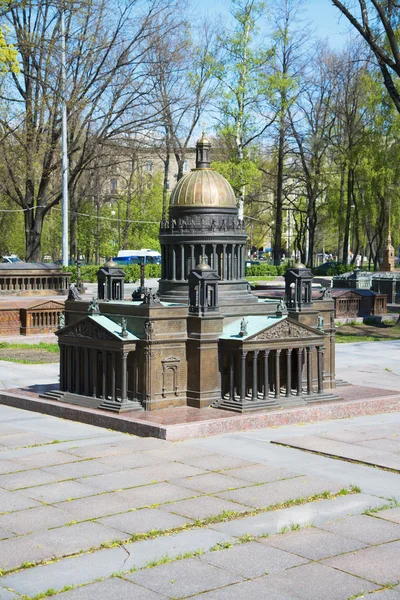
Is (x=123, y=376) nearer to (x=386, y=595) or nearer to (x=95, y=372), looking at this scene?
(x=95, y=372)

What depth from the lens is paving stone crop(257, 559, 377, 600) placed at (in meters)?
7.93

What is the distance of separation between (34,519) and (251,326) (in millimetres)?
6846

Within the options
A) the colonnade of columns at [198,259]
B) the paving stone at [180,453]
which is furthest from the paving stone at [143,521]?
the colonnade of columns at [198,259]

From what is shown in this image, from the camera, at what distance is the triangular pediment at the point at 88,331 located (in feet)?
51.6

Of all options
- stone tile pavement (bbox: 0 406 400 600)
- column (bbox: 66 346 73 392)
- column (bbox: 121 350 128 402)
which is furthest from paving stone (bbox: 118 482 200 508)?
column (bbox: 66 346 73 392)

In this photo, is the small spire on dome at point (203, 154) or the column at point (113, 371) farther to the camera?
the small spire on dome at point (203, 154)

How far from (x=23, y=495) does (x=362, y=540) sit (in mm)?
4047

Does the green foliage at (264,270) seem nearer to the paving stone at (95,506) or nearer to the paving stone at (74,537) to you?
the paving stone at (95,506)

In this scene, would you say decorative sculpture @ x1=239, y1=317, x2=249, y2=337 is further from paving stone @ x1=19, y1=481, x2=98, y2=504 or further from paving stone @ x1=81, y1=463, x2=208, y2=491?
paving stone @ x1=19, y1=481, x2=98, y2=504

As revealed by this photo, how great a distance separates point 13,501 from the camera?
10805 millimetres

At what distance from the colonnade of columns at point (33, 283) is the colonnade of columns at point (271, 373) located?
65.5 feet

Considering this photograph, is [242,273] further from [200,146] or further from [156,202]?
[156,202]

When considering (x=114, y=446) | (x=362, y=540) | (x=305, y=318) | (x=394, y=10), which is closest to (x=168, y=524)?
(x=362, y=540)

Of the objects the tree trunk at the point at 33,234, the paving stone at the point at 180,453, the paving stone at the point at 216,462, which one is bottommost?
the paving stone at the point at 216,462
